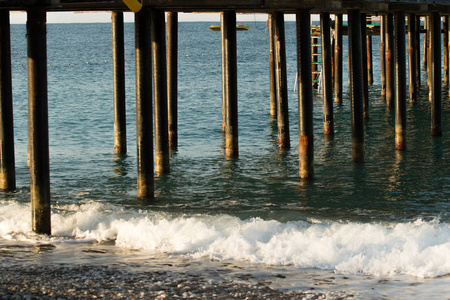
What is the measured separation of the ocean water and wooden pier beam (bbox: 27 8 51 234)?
690 mm

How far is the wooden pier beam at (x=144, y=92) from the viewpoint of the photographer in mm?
10570

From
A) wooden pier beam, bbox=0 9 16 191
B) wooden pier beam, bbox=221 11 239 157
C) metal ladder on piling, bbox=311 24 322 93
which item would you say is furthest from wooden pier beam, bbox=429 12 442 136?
metal ladder on piling, bbox=311 24 322 93

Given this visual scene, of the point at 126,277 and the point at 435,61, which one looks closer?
the point at 126,277

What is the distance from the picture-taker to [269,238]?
9.38 meters

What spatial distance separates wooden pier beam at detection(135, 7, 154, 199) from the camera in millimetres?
10570

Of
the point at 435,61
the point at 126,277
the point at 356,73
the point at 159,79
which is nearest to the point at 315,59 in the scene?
the point at 435,61

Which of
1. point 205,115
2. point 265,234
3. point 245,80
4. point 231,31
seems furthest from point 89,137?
point 245,80

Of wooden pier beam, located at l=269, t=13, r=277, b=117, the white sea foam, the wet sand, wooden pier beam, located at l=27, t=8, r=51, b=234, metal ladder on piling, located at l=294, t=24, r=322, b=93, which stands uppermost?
metal ladder on piling, located at l=294, t=24, r=322, b=93

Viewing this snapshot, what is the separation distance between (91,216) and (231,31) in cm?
501

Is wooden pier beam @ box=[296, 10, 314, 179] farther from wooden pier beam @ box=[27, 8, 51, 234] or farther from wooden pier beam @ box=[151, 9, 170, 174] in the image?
wooden pier beam @ box=[27, 8, 51, 234]

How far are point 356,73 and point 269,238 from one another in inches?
202

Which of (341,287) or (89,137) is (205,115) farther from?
(341,287)

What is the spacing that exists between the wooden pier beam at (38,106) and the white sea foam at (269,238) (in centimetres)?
72

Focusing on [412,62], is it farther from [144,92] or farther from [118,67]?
[144,92]
